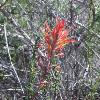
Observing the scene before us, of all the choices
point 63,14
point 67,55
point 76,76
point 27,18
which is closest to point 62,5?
point 63,14

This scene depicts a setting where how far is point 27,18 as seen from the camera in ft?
9.76

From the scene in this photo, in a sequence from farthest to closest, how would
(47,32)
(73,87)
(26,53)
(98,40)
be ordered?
(98,40)
(26,53)
(73,87)
(47,32)

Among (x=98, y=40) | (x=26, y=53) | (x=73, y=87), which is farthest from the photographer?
(x=98, y=40)

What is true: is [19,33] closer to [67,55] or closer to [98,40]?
[67,55]

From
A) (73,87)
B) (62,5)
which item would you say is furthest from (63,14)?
(73,87)

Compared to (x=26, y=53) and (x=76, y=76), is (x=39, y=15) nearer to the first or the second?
(x=26, y=53)

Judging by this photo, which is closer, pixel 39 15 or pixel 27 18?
pixel 27 18

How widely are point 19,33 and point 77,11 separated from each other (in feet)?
2.30

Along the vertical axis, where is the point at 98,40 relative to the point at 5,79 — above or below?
above

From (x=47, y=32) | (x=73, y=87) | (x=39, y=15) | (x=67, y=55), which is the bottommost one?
(x=73, y=87)

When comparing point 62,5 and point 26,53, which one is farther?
point 62,5

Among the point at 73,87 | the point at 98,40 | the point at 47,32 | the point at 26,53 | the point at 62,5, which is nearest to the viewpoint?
the point at 47,32

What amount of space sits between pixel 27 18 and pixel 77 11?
0.56 meters

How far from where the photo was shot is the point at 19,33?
288 cm
